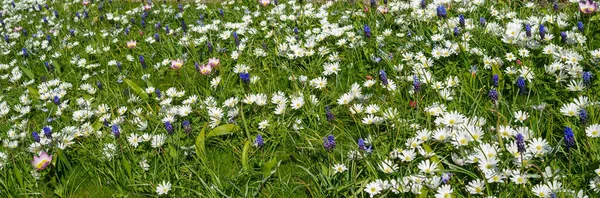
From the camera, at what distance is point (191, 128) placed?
2842mm

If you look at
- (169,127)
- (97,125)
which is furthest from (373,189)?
(97,125)

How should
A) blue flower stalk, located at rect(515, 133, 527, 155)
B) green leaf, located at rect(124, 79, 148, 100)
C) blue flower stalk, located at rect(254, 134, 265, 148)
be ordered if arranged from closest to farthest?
1. blue flower stalk, located at rect(515, 133, 527, 155)
2. blue flower stalk, located at rect(254, 134, 265, 148)
3. green leaf, located at rect(124, 79, 148, 100)

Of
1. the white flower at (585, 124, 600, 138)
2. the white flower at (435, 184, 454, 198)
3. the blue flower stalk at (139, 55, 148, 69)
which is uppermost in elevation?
the blue flower stalk at (139, 55, 148, 69)

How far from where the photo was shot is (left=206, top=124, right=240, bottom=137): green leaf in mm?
2820

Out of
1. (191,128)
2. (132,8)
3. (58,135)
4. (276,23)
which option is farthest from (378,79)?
(132,8)

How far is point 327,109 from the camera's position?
2752 millimetres

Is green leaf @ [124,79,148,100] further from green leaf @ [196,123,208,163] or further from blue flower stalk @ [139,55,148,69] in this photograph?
green leaf @ [196,123,208,163]

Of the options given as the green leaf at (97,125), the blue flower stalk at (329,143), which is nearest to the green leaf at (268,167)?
the blue flower stalk at (329,143)

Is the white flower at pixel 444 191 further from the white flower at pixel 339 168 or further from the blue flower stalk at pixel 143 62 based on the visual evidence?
the blue flower stalk at pixel 143 62

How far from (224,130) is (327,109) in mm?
585

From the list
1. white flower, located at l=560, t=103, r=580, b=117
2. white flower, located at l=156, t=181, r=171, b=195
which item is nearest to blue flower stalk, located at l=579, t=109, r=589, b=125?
white flower, located at l=560, t=103, r=580, b=117

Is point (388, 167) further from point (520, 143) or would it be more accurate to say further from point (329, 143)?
point (520, 143)

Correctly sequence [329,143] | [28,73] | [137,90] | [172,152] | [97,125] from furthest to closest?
[28,73] < [137,90] < [97,125] < [172,152] < [329,143]

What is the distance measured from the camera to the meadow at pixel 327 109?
2.22m
